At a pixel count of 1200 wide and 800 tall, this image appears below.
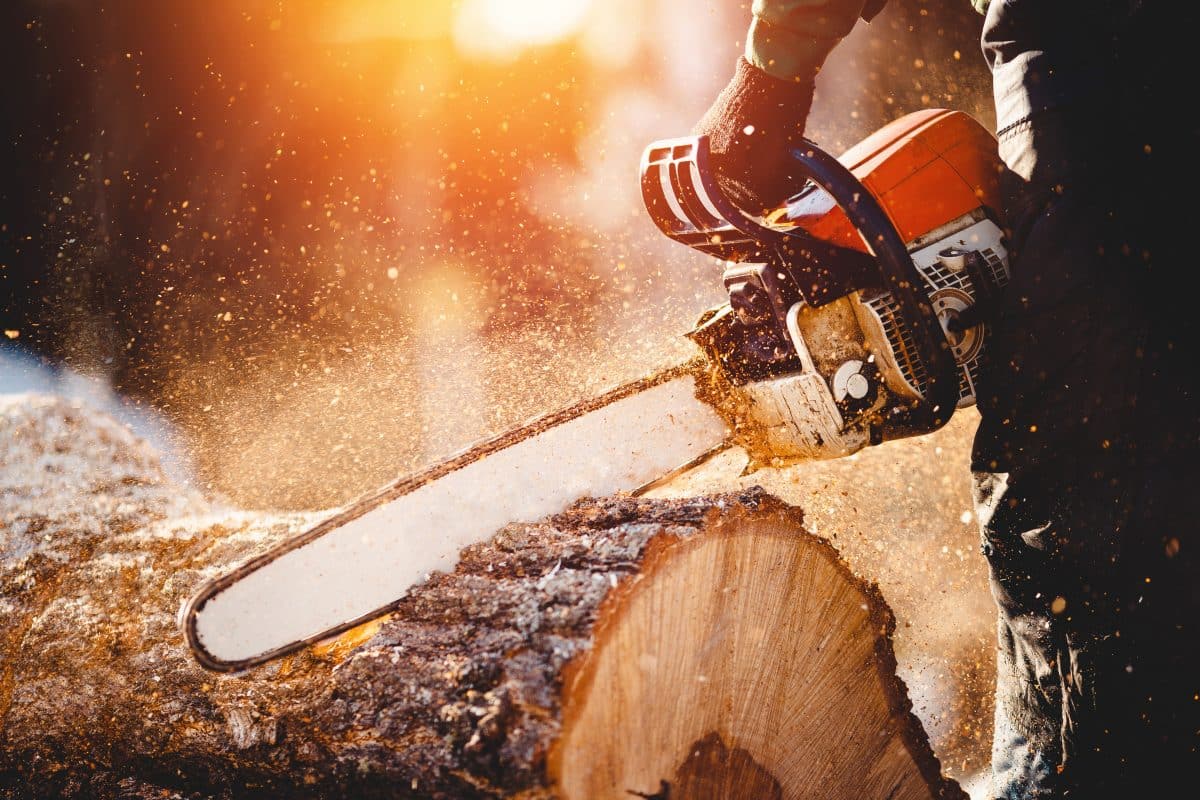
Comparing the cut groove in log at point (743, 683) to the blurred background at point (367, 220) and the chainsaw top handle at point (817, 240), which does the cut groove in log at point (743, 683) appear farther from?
the blurred background at point (367, 220)

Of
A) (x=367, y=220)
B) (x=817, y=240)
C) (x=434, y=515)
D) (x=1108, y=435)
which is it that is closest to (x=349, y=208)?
(x=367, y=220)

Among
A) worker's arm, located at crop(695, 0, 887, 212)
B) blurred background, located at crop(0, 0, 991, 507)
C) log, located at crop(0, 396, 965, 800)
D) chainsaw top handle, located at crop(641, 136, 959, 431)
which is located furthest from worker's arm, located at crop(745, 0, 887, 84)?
blurred background, located at crop(0, 0, 991, 507)

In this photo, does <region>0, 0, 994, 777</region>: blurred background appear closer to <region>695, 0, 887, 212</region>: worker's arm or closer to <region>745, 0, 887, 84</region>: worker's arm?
<region>695, 0, 887, 212</region>: worker's arm

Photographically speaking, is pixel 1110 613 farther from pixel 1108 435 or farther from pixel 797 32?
pixel 797 32

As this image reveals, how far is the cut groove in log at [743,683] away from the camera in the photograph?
0.84 metres

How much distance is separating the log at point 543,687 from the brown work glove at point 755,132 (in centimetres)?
64

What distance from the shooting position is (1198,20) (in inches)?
43.8

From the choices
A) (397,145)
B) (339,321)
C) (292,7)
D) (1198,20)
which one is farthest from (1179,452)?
(292,7)

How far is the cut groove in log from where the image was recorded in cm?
84

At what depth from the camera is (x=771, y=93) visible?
3.91 feet

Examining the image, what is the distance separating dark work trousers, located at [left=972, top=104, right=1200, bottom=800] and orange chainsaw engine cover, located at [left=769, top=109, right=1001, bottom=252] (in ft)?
0.38

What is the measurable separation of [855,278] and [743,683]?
789 millimetres

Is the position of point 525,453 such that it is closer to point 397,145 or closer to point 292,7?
point 397,145

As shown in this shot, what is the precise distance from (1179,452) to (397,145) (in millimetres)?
4601
